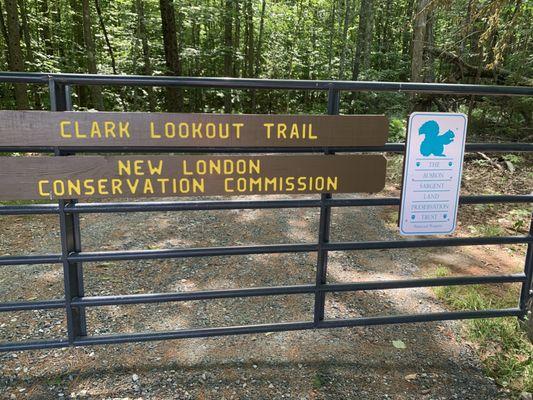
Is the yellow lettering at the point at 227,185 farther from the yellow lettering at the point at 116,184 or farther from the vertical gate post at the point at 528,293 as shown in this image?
the vertical gate post at the point at 528,293

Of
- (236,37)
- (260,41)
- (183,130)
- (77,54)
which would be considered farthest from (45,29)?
(183,130)

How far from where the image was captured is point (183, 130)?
94.2 inches

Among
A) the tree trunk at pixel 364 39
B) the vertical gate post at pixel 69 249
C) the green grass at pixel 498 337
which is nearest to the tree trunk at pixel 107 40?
the tree trunk at pixel 364 39

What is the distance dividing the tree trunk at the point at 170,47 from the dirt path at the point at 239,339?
263 inches

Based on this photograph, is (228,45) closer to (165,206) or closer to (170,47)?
(170,47)

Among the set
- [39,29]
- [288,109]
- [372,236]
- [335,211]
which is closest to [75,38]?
[39,29]

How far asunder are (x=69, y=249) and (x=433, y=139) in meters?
2.36

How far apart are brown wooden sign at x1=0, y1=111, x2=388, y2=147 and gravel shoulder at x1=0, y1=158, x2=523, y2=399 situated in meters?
1.44

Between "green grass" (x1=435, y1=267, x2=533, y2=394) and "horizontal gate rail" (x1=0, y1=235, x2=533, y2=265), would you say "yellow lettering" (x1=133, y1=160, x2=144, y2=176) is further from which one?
"green grass" (x1=435, y1=267, x2=533, y2=394)

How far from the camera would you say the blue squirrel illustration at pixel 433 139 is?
2.70 metres

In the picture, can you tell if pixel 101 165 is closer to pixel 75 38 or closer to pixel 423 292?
pixel 423 292

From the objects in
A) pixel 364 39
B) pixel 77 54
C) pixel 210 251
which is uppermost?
pixel 364 39

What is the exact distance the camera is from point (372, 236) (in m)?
5.41

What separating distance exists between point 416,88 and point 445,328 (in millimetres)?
1885
